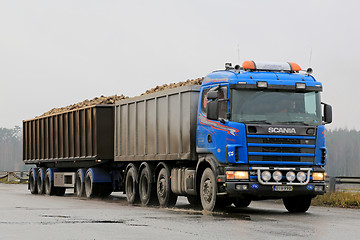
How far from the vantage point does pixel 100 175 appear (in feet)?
81.4

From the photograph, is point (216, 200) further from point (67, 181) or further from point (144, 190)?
point (67, 181)

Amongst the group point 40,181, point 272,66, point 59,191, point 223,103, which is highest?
point 272,66

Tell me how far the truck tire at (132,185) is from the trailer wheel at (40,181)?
9.02 m

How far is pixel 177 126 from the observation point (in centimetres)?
1909

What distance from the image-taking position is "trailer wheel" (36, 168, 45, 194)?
100 ft

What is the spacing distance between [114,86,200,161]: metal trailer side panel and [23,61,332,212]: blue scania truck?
0.09 feet

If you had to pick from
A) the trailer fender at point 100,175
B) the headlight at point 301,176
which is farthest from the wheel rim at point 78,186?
the headlight at point 301,176

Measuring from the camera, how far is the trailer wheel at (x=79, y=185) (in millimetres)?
25859

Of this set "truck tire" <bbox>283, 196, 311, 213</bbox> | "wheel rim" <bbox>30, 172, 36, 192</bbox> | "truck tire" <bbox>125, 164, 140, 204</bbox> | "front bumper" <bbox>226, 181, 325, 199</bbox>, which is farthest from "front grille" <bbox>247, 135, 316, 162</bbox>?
"wheel rim" <bbox>30, 172, 36, 192</bbox>

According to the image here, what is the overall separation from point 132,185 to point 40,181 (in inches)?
398

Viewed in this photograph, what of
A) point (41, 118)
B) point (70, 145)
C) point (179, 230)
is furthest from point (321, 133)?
point (41, 118)

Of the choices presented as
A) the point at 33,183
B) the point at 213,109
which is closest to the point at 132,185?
the point at 213,109

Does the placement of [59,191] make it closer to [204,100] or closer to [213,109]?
[204,100]

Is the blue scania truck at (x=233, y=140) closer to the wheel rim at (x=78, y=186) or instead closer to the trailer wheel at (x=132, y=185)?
the trailer wheel at (x=132, y=185)
